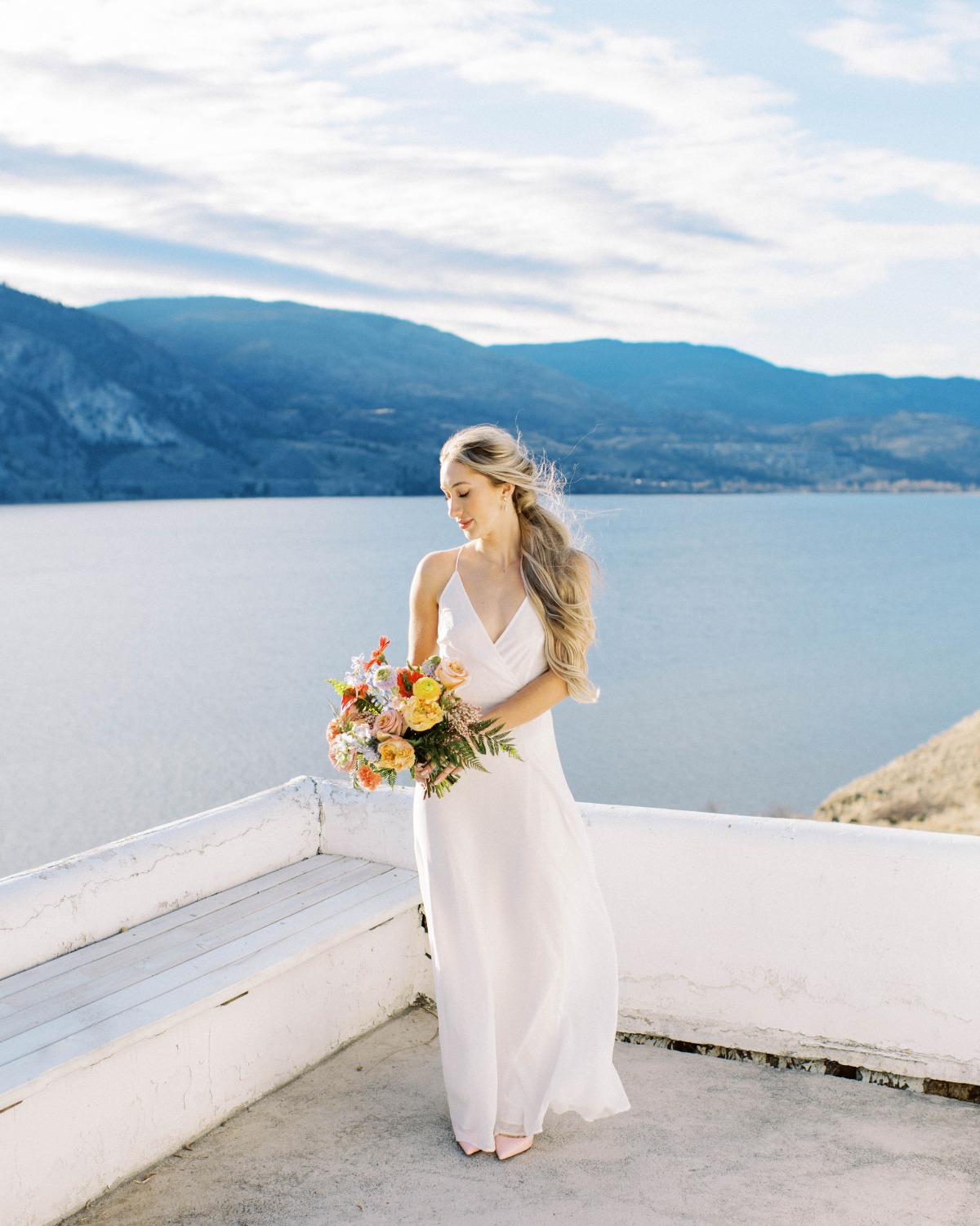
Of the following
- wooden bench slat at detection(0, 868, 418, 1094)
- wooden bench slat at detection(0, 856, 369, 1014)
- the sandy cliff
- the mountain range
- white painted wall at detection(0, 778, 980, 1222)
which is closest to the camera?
wooden bench slat at detection(0, 868, 418, 1094)

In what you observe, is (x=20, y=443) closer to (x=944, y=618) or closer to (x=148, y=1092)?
(x=944, y=618)

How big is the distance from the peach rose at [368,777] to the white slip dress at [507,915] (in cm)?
24

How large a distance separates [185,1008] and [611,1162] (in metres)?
1.14

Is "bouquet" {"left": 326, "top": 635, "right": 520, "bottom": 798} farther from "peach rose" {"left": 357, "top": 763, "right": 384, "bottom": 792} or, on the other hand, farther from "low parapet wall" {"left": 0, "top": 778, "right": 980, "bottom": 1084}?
"low parapet wall" {"left": 0, "top": 778, "right": 980, "bottom": 1084}

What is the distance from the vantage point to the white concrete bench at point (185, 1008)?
8.44 ft

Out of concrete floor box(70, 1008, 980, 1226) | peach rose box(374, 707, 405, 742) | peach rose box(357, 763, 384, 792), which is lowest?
concrete floor box(70, 1008, 980, 1226)

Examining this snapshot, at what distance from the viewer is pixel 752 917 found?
3387 millimetres

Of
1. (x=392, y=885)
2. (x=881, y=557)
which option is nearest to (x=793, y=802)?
(x=392, y=885)

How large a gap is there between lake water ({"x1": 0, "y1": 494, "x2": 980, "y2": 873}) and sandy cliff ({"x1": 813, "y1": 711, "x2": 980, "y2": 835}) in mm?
6769

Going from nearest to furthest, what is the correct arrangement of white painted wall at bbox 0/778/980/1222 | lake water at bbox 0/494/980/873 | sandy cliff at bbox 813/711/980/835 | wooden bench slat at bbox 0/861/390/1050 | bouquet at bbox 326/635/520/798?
1. bouquet at bbox 326/635/520/798
2. wooden bench slat at bbox 0/861/390/1050
3. white painted wall at bbox 0/778/980/1222
4. sandy cliff at bbox 813/711/980/835
5. lake water at bbox 0/494/980/873

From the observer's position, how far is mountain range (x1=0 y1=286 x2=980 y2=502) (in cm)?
9419

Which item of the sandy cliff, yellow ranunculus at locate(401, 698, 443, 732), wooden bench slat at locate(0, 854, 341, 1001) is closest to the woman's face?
yellow ranunculus at locate(401, 698, 443, 732)

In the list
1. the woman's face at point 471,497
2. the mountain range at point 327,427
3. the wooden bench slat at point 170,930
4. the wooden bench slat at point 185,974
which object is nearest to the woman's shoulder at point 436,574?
the woman's face at point 471,497

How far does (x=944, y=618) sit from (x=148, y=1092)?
67.5m
